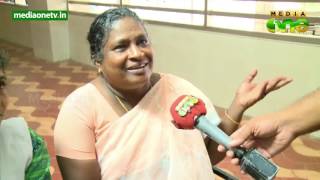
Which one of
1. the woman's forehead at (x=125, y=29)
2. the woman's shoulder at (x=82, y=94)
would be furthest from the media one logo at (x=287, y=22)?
the woman's shoulder at (x=82, y=94)

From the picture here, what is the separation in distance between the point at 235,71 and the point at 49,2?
126 inches

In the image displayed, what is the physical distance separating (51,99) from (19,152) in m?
3.35

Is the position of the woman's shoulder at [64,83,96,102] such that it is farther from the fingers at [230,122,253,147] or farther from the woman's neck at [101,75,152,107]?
the fingers at [230,122,253,147]

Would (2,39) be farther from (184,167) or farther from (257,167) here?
(257,167)

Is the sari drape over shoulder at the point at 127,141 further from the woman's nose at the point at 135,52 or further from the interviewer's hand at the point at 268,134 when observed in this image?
the interviewer's hand at the point at 268,134

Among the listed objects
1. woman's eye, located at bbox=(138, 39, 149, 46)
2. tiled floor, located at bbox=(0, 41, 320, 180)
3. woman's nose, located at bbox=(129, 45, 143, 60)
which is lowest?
tiled floor, located at bbox=(0, 41, 320, 180)

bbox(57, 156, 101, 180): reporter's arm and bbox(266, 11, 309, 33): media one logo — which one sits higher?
bbox(266, 11, 309, 33): media one logo

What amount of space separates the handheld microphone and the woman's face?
522 mm

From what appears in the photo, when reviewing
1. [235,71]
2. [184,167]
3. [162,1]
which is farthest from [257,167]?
[162,1]

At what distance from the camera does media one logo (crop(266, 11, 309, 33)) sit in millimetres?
3385

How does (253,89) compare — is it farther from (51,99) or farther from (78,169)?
(51,99)

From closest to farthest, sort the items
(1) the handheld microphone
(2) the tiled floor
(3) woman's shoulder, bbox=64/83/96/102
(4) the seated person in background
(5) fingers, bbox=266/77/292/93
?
(1) the handheld microphone → (4) the seated person in background → (5) fingers, bbox=266/77/292/93 → (3) woman's shoulder, bbox=64/83/96/102 → (2) the tiled floor

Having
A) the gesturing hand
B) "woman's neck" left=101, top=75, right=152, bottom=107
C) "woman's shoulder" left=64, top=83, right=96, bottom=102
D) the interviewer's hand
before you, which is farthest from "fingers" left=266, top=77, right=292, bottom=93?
"woman's shoulder" left=64, top=83, right=96, bottom=102

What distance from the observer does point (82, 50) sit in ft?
19.5
